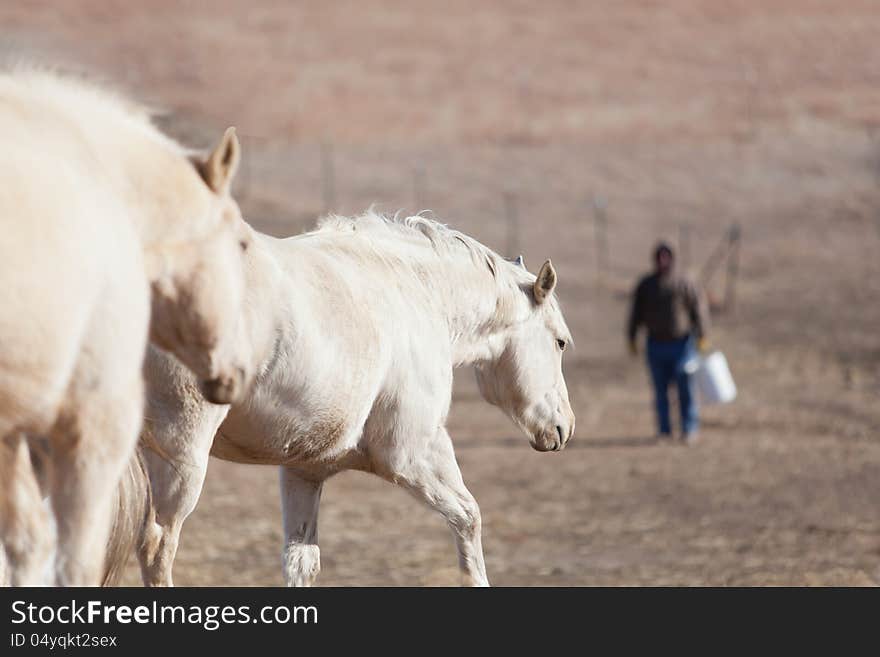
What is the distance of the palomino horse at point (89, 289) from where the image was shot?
3.52 m

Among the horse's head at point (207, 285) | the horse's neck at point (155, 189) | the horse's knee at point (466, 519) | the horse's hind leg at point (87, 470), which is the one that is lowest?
the horse's knee at point (466, 519)

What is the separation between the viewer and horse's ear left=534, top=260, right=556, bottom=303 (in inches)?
259

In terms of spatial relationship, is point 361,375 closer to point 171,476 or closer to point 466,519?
point 171,476

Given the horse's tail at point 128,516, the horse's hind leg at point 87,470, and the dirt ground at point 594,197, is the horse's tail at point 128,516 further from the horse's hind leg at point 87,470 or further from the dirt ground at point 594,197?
the dirt ground at point 594,197

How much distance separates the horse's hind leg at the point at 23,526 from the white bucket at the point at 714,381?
38.7 feet

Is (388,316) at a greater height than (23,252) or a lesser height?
lesser

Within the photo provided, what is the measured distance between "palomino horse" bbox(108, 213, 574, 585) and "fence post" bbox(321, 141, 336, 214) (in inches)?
805

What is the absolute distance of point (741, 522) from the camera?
11086mm

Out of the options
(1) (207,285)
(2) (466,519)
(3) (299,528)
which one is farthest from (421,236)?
(1) (207,285)

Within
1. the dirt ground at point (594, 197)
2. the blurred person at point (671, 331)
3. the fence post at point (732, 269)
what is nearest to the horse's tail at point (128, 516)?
the dirt ground at point (594, 197)
